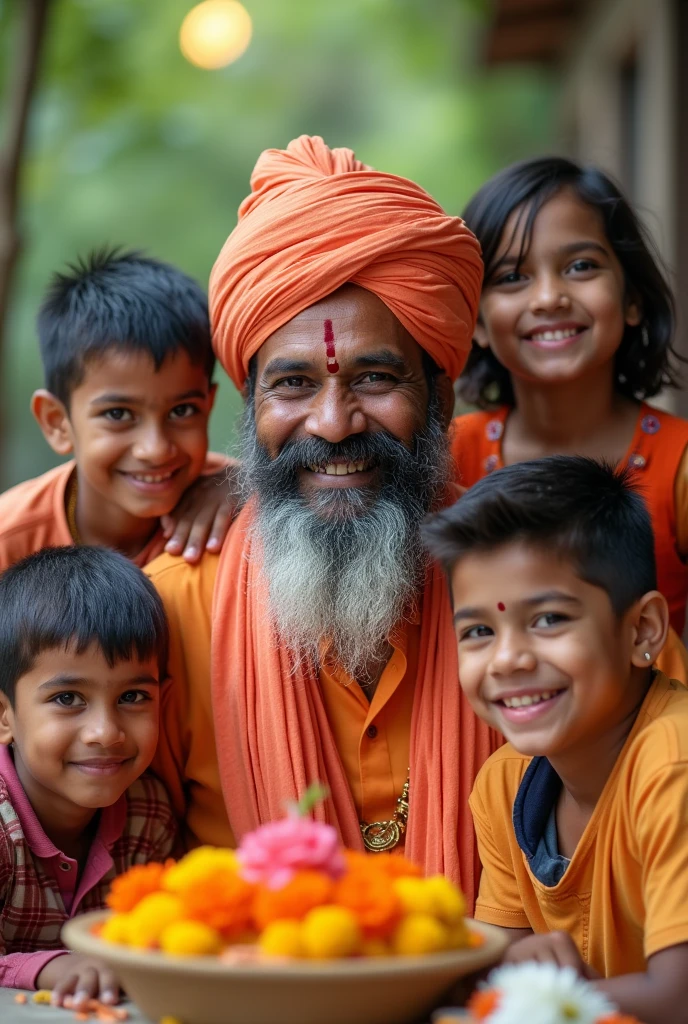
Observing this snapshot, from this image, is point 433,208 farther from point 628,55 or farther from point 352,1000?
point 628,55

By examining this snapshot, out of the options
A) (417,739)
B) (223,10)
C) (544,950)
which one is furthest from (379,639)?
(223,10)

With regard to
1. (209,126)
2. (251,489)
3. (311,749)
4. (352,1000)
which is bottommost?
(352,1000)

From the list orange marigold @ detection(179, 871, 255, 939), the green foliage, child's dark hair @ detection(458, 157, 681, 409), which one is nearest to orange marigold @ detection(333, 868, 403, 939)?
orange marigold @ detection(179, 871, 255, 939)

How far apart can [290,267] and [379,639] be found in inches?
35.9

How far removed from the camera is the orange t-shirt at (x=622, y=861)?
221cm

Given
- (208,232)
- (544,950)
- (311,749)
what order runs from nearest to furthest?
1. (544,950)
2. (311,749)
3. (208,232)

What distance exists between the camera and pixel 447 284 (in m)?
3.24

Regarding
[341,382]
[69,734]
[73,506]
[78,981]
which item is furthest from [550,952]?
[73,506]

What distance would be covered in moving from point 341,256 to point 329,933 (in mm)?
1790

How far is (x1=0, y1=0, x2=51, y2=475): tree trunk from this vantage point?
5.80m

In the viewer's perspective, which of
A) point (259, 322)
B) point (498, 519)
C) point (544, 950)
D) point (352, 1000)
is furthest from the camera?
point (259, 322)

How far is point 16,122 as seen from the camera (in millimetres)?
5980

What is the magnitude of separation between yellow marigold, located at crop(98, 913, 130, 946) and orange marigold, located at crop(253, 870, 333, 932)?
20cm

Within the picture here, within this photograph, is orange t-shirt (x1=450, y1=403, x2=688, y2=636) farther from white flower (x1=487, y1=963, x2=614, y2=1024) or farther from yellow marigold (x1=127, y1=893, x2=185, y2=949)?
yellow marigold (x1=127, y1=893, x2=185, y2=949)
